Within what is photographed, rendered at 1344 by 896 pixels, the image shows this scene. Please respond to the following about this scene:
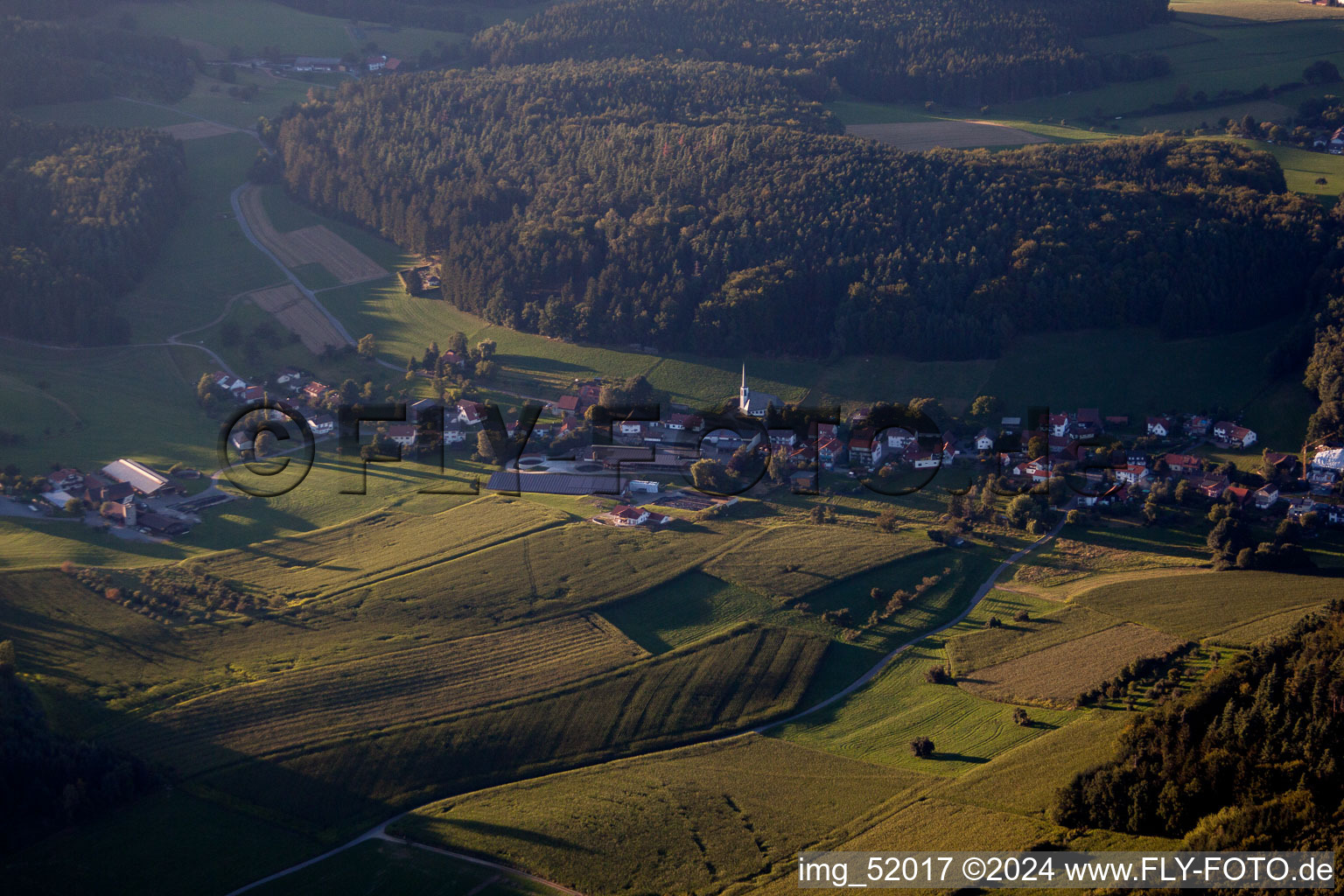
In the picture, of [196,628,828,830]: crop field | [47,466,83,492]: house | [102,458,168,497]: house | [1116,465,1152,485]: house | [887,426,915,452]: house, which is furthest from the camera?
[887,426,915,452]: house

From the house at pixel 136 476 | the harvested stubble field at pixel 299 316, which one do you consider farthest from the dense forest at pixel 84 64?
the house at pixel 136 476

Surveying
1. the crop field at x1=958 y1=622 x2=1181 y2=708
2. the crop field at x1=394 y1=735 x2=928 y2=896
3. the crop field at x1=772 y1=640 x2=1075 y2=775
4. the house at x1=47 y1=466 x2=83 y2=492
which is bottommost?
the crop field at x1=394 y1=735 x2=928 y2=896

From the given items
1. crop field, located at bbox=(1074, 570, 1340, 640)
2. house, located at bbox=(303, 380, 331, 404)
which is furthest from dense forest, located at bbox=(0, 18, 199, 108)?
crop field, located at bbox=(1074, 570, 1340, 640)

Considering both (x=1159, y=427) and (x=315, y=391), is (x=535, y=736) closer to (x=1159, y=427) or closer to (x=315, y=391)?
(x=315, y=391)

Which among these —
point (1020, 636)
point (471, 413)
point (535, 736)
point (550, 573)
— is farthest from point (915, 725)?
point (471, 413)

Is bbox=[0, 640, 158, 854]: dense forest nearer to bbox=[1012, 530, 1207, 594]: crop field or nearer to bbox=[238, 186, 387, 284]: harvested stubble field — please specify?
bbox=[1012, 530, 1207, 594]: crop field

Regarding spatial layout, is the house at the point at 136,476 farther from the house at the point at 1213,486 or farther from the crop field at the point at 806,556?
the house at the point at 1213,486

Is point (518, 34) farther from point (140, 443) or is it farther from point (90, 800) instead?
point (90, 800)
